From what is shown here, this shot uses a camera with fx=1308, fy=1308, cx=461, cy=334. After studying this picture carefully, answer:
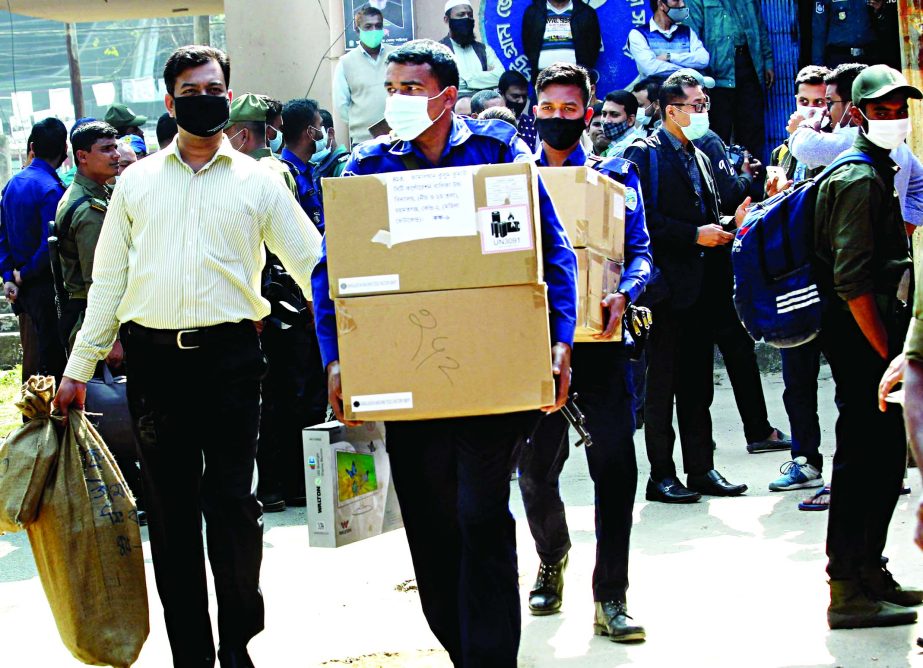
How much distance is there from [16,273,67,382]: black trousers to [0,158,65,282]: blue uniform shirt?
8cm

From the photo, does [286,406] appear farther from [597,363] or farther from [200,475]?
[597,363]

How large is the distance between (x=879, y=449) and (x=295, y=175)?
432 cm

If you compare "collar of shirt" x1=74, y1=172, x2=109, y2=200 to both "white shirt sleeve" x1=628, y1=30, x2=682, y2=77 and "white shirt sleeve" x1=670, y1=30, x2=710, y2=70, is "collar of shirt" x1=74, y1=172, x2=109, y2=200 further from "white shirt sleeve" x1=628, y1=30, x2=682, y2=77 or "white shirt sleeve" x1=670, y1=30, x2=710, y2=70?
"white shirt sleeve" x1=670, y1=30, x2=710, y2=70

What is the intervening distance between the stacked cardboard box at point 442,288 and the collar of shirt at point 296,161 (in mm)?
4392

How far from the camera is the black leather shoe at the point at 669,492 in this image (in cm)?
733

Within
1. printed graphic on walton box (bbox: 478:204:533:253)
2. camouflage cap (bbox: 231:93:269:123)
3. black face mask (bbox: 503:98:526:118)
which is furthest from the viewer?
black face mask (bbox: 503:98:526:118)

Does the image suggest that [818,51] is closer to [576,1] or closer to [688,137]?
[576,1]

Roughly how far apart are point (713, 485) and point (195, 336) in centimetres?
380

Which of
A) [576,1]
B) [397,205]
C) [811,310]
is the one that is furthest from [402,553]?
[576,1]

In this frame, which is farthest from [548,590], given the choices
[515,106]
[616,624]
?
[515,106]

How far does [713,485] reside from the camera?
7473 millimetres

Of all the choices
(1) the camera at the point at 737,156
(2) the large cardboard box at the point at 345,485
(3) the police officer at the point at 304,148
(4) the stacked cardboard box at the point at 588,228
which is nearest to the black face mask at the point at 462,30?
(1) the camera at the point at 737,156

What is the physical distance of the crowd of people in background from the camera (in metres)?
4.13

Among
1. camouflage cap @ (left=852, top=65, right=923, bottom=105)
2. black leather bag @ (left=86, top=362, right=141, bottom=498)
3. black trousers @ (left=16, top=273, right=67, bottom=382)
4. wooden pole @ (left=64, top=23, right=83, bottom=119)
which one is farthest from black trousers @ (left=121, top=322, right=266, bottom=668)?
wooden pole @ (left=64, top=23, right=83, bottom=119)
